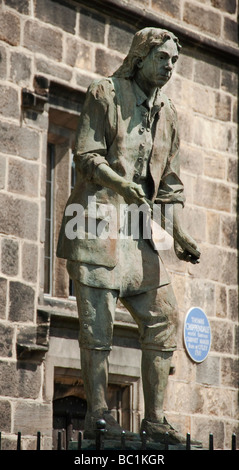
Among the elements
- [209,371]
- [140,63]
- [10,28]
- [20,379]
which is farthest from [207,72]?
[140,63]

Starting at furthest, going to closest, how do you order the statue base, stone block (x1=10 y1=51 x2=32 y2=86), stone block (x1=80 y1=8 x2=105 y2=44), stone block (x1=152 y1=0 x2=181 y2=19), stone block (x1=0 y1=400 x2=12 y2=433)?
stone block (x1=152 y1=0 x2=181 y2=19), stone block (x1=80 y1=8 x2=105 y2=44), stone block (x1=10 y1=51 x2=32 y2=86), stone block (x1=0 y1=400 x2=12 y2=433), the statue base

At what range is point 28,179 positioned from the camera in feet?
31.2

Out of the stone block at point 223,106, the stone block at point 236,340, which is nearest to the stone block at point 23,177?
the stone block at point 223,106

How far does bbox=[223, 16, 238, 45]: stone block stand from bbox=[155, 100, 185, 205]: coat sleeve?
14.9 ft

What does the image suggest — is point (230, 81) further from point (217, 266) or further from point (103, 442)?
point (103, 442)

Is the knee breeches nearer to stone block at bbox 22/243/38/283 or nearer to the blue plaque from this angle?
stone block at bbox 22/243/38/283

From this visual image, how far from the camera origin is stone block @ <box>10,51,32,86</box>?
31.2 ft

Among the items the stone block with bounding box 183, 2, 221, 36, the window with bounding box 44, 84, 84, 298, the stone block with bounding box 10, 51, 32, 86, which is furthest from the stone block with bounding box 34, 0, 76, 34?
the stone block with bounding box 183, 2, 221, 36

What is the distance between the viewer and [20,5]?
379 inches

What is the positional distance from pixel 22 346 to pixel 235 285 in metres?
2.84

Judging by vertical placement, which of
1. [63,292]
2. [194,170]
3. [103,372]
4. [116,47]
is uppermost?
[116,47]

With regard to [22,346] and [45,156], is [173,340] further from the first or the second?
[45,156]
